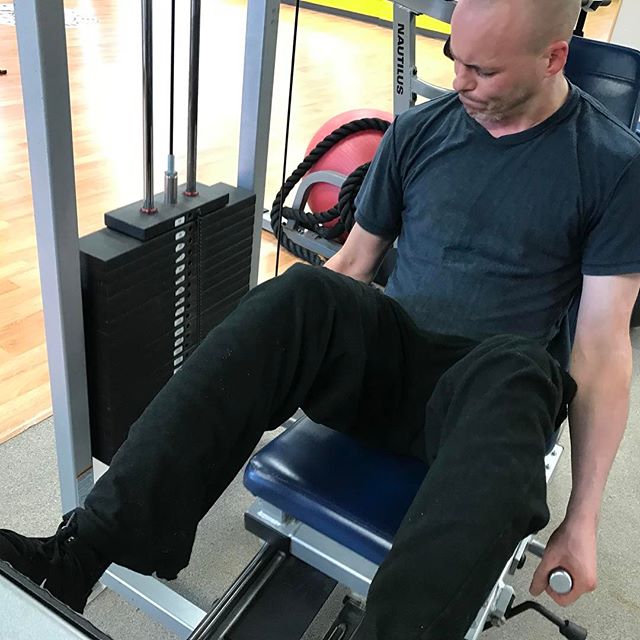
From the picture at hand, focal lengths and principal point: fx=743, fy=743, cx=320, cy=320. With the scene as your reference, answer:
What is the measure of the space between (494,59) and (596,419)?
1.69 ft

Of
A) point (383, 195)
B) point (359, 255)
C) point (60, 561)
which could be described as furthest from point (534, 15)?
point (60, 561)

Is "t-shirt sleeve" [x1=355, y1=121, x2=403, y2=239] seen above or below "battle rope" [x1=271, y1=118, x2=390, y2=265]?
above

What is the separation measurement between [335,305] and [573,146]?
1.52 ft

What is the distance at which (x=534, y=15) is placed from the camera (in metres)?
1.00

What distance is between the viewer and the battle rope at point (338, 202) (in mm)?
2176

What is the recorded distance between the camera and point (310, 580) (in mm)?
1363

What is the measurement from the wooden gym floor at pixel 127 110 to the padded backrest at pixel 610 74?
51.5 inches

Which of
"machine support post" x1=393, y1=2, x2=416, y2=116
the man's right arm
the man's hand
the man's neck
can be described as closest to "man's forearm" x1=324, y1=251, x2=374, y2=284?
the man's right arm

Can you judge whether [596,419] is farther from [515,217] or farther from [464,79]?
[464,79]

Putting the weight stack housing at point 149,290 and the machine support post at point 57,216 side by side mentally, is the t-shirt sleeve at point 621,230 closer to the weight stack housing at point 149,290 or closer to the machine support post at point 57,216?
the weight stack housing at point 149,290

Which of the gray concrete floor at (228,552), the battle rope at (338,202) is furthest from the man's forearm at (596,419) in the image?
the battle rope at (338,202)

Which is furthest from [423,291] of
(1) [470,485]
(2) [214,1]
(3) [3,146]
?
(2) [214,1]

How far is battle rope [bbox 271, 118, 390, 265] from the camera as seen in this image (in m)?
2.18

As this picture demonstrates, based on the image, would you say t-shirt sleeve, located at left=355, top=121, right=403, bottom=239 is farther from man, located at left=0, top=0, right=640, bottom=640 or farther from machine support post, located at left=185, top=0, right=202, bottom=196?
machine support post, located at left=185, top=0, right=202, bottom=196
